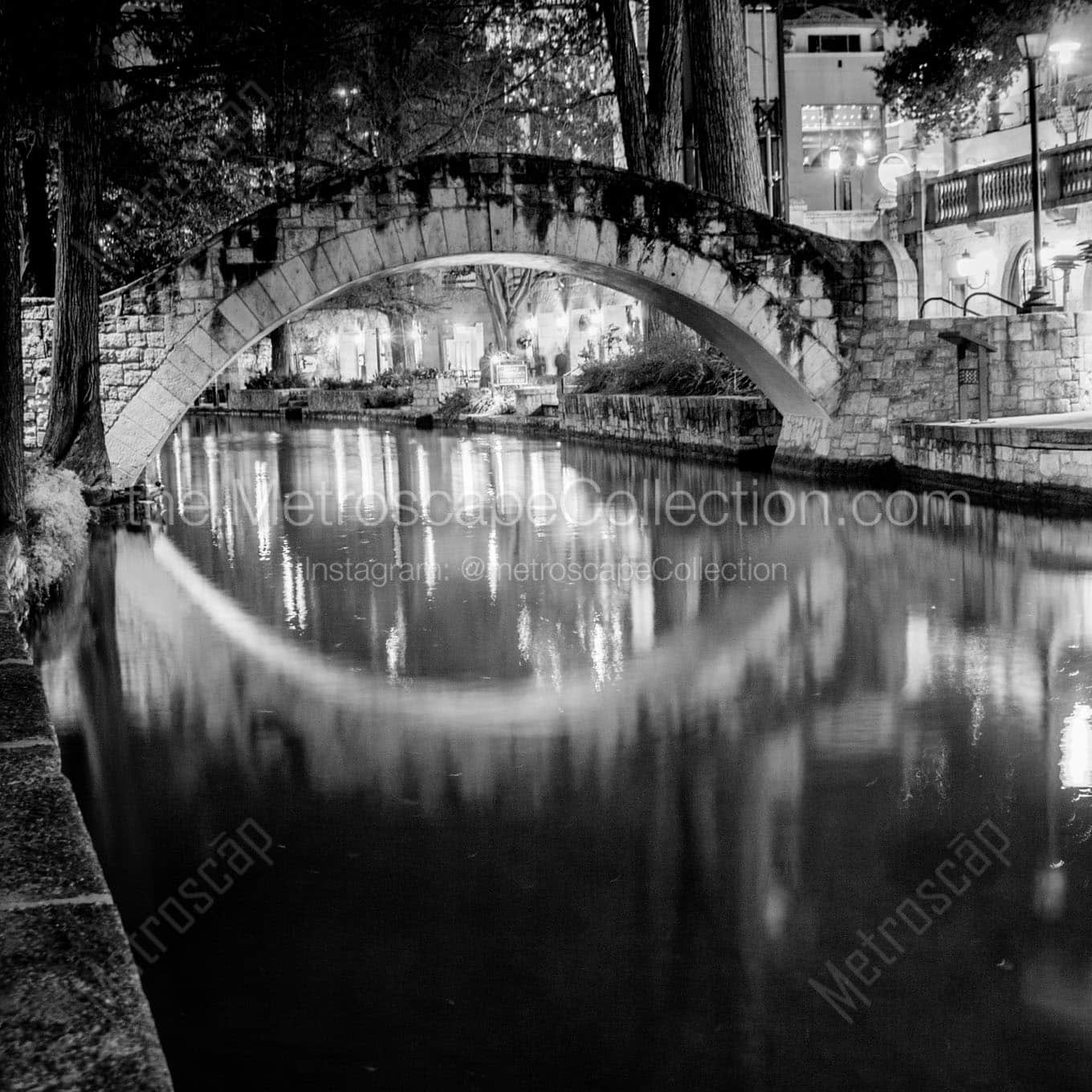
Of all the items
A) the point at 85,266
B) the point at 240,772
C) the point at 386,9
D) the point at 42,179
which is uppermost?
the point at 386,9

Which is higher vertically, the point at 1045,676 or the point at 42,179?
the point at 42,179

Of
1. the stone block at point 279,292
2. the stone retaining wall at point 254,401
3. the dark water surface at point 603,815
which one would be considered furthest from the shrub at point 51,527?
the stone retaining wall at point 254,401

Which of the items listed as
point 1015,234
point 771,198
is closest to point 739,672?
point 771,198

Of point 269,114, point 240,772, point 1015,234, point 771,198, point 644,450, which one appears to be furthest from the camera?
point 1015,234

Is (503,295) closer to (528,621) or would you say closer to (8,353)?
(8,353)

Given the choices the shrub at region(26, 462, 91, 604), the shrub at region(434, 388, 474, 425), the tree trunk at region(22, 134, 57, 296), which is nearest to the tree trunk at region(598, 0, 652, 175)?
the tree trunk at region(22, 134, 57, 296)

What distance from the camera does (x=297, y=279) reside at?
16.3 m

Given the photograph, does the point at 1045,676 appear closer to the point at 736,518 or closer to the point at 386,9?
the point at 736,518

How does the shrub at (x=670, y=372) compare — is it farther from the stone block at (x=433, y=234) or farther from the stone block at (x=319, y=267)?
the stone block at (x=319, y=267)

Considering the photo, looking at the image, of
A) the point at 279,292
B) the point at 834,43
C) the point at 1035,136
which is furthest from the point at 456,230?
the point at 834,43

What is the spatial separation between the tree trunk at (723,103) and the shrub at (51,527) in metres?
9.63

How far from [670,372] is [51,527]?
43.2ft

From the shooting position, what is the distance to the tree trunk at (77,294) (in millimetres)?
14500

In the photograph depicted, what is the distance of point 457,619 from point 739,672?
7.37ft
